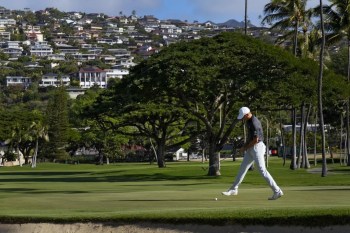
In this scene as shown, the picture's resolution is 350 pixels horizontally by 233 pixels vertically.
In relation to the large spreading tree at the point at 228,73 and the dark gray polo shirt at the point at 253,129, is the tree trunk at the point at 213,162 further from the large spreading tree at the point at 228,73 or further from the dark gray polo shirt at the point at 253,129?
the dark gray polo shirt at the point at 253,129

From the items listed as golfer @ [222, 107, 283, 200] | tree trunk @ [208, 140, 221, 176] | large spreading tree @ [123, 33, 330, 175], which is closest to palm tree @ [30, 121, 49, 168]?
tree trunk @ [208, 140, 221, 176]

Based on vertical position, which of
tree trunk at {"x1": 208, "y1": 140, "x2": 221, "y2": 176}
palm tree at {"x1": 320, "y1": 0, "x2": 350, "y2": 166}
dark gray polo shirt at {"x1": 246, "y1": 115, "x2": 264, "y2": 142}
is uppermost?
palm tree at {"x1": 320, "y1": 0, "x2": 350, "y2": 166}

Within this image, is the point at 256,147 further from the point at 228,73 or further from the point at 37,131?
the point at 37,131

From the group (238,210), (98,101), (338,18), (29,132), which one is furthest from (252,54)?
(29,132)

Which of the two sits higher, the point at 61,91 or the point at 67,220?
the point at 61,91

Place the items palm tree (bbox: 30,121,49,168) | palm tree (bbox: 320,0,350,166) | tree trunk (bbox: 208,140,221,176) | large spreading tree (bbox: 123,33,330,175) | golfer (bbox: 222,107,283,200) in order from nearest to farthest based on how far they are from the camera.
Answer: golfer (bbox: 222,107,283,200) → large spreading tree (bbox: 123,33,330,175) → tree trunk (bbox: 208,140,221,176) → palm tree (bbox: 320,0,350,166) → palm tree (bbox: 30,121,49,168)

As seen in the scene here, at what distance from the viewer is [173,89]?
141 feet

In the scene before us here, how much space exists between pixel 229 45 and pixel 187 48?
8.48 ft

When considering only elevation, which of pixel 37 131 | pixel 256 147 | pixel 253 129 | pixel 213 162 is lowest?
pixel 213 162

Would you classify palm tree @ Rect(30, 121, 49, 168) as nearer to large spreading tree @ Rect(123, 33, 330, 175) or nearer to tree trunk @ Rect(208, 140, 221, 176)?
tree trunk @ Rect(208, 140, 221, 176)

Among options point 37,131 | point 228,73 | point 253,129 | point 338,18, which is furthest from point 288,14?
point 37,131

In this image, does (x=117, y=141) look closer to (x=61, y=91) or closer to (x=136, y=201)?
(x=61, y=91)

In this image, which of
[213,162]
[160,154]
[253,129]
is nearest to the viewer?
[253,129]

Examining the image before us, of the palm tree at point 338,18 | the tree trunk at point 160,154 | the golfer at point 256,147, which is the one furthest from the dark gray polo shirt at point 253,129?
the tree trunk at point 160,154
